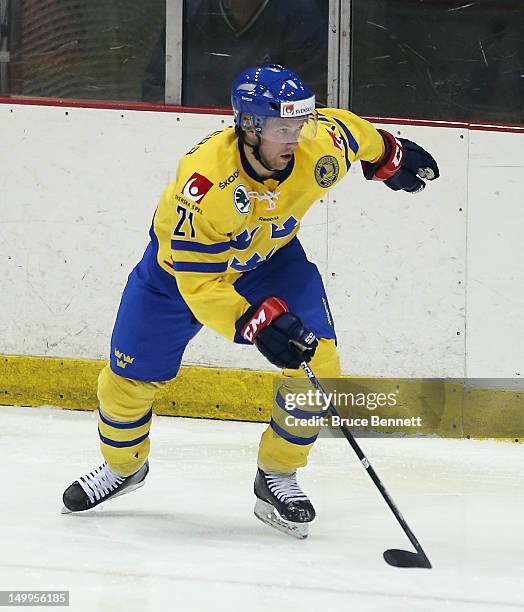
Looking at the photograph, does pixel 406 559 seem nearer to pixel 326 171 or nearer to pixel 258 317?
pixel 258 317

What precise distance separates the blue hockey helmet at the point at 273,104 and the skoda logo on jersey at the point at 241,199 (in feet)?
0.45

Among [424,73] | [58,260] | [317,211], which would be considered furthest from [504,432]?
[58,260]

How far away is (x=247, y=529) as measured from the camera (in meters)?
3.17

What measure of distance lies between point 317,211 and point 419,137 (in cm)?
48

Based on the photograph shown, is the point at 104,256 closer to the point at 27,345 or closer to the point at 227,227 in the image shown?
the point at 27,345

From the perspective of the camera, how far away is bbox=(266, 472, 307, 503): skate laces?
310 cm

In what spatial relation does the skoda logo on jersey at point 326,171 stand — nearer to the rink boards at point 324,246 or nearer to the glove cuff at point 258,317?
the glove cuff at point 258,317

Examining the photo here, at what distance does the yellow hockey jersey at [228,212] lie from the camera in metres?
2.79

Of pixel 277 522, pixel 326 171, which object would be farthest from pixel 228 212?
pixel 277 522

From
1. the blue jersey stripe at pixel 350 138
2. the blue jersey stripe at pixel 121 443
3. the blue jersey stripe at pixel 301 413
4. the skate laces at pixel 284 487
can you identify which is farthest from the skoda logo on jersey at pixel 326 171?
the blue jersey stripe at pixel 121 443

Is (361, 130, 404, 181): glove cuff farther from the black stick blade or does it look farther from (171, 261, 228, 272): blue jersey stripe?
the black stick blade

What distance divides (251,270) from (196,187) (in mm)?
440

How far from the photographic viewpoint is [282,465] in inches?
124

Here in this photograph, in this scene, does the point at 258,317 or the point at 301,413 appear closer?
the point at 258,317
